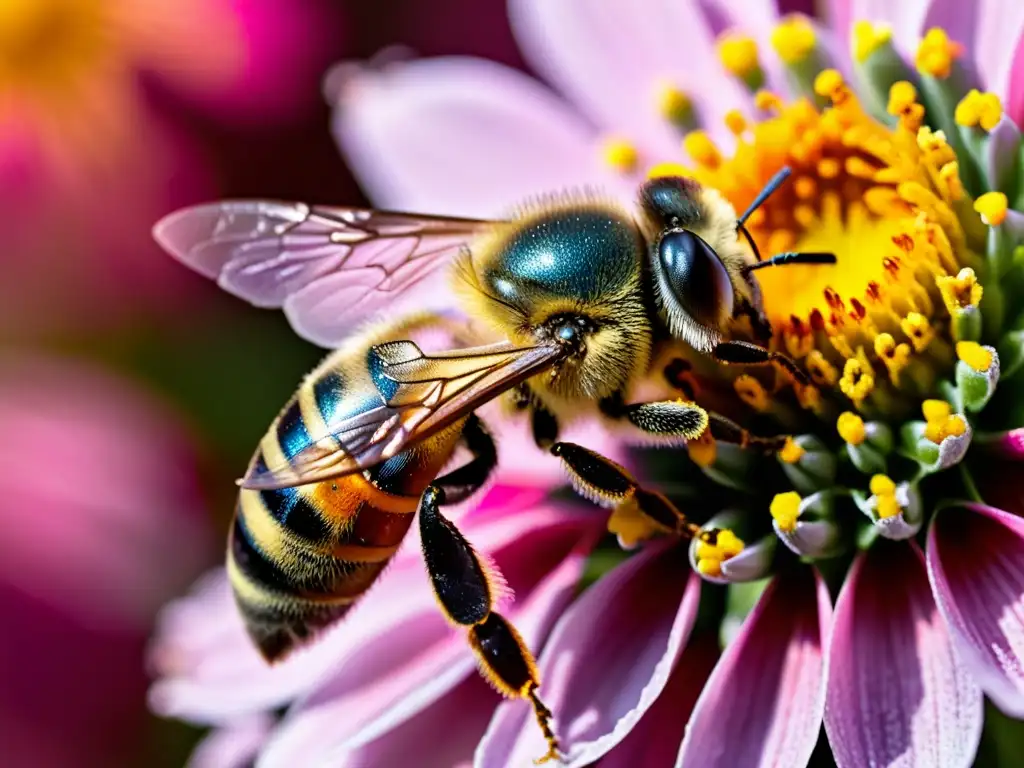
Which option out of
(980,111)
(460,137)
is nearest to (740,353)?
(980,111)

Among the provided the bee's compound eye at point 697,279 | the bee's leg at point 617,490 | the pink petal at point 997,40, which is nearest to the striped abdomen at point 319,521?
the bee's leg at point 617,490

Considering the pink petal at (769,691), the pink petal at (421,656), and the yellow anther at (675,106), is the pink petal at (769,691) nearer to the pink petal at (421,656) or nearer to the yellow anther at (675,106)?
the pink petal at (421,656)

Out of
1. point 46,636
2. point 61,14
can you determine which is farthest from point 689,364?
point 61,14

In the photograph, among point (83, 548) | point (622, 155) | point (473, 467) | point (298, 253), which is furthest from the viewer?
point (83, 548)

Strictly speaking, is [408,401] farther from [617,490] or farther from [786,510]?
[786,510]

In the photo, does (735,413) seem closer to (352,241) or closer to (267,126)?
(352,241)

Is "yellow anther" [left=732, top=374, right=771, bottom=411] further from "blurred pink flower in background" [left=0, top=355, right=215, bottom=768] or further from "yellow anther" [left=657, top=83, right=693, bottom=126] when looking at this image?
"blurred pink flower in background" [left=0, top=355, right=215, bottom=768]

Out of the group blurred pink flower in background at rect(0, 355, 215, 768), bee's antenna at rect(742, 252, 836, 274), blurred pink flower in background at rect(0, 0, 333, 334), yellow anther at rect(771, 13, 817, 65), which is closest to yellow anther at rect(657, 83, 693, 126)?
yellow anther at rect(771, 13, 817, 65)
